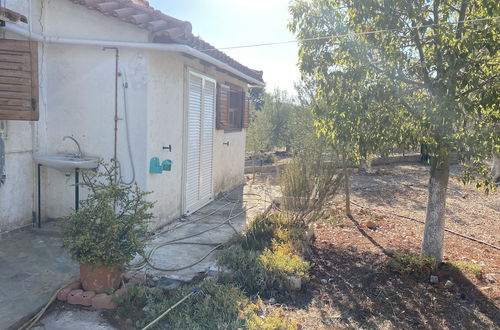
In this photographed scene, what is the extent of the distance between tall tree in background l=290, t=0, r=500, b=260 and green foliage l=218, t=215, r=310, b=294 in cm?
154

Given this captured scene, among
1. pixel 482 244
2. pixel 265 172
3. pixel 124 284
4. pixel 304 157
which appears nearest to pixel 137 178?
pixel 124 284

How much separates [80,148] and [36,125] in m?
0.67

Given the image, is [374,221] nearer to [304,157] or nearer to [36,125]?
[304,157]

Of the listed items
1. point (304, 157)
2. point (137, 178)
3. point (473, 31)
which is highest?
point (473, 31)

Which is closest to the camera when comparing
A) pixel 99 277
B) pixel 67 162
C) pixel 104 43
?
pixel 99 277

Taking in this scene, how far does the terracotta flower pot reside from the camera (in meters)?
3.63

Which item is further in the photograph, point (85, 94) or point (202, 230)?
point (202, 230)

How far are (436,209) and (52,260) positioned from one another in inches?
181

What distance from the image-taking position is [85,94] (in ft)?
18.4

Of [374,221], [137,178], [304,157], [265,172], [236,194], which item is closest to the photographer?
[137,178]

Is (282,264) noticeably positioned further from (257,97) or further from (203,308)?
(257,97)

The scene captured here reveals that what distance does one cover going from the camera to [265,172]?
1631 cm

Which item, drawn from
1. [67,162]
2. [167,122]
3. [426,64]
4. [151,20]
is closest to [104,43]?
[151,20]

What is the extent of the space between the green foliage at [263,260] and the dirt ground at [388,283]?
225mm
